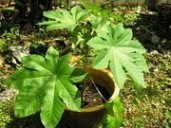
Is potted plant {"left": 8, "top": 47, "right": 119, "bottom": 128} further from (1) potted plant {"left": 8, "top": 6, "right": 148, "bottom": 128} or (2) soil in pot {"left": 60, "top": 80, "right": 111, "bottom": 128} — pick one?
(2) soil in pot {"left": 60, "top": 80, "right": 111, "bottom": 128}

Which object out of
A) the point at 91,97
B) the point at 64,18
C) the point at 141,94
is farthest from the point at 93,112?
the point at 141,94

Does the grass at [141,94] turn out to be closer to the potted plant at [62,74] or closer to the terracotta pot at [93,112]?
the terracotta pot at [93,112]

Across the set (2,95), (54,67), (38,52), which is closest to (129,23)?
(38,52)

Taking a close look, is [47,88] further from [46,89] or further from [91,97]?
[91,97]

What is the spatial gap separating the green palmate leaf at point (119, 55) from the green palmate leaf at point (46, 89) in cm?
22

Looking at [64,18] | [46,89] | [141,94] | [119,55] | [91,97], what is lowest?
[141,94]

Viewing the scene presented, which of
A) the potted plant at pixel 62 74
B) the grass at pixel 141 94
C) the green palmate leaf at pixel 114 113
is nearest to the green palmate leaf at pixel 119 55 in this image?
the potted plant at pixel 62 74

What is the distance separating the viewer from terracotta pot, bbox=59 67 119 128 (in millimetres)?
2848

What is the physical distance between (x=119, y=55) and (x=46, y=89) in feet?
1.66

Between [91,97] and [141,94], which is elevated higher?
[91,97]

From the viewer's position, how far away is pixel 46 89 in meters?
2.45

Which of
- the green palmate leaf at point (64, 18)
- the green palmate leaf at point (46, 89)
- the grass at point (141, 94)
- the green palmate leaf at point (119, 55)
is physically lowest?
the grass at point (141, 94)

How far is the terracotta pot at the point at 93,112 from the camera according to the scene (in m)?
2.85

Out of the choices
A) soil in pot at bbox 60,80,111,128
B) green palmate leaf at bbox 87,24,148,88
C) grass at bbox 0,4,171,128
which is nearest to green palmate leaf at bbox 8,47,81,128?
green palmate leaf at bbox 87,24,148,88
